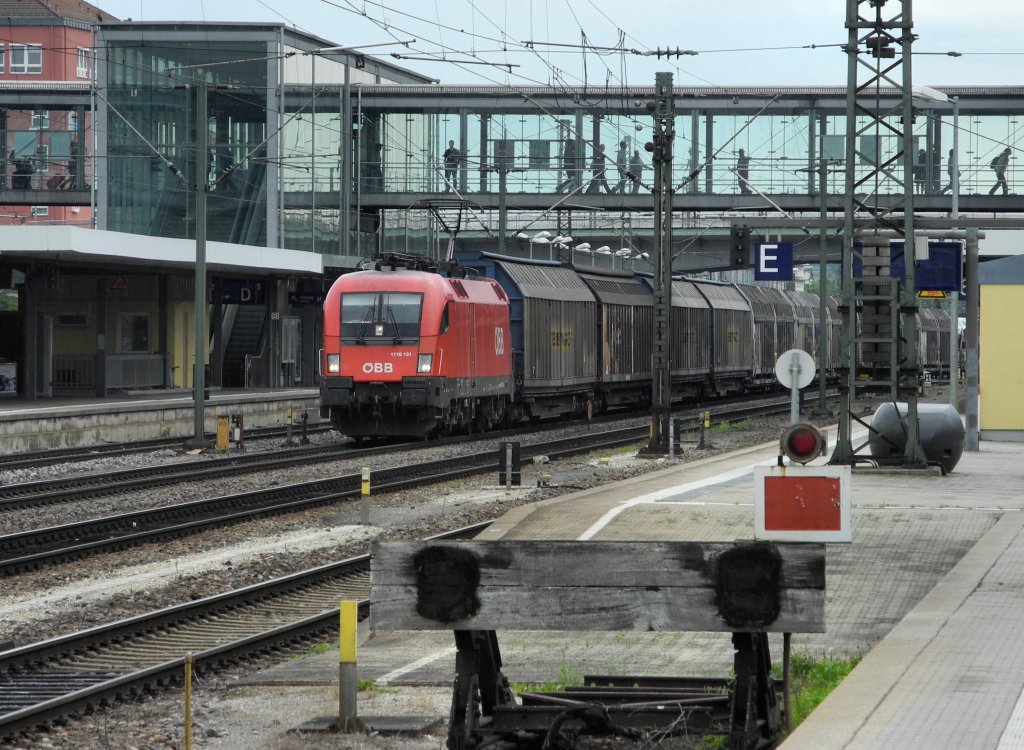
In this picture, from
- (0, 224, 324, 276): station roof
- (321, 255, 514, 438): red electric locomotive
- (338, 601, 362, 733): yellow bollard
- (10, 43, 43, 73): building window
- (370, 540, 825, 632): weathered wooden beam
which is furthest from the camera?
(10, 43, 43, 73): building window

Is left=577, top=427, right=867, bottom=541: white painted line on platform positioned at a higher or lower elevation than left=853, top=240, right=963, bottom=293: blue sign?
lower

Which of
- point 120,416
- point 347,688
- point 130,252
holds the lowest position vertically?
point 347,688

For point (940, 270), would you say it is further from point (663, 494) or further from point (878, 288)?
point (663, 494)

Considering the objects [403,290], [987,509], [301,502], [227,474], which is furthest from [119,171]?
[987,509]

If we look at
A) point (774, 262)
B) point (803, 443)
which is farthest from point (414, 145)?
point (803, 443)

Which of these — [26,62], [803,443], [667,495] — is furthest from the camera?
[26,62]

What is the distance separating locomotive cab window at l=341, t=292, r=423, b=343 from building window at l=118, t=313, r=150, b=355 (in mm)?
14981

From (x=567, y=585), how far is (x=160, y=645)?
526 centimetres

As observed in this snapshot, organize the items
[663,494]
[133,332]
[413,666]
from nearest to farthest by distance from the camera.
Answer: [413,666] → [663,494] → [133,332]

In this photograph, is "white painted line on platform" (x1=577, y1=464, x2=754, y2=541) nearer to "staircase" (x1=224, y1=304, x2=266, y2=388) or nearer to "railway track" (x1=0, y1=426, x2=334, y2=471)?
"railway track" (x1=0, y1=426, x2=334, y2=471)

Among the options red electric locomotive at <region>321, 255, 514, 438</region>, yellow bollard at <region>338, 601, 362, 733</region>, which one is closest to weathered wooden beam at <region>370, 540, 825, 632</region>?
yellow bollard at <region>338, 601, 362, 733</region>

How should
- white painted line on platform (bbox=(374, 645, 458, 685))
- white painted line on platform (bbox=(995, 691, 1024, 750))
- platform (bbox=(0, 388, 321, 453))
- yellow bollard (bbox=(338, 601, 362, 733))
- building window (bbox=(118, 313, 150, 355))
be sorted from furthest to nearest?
building window (bbox=(118, 313, 150, 355)) → platform (bbox=(0, 388, 321, 453)) → white painted line on platform (bbox=(374, 645, 458, 685)) → yellow bollard (bbox=(338, 601, 362, 733)) → white painted line on platform (bbox=(995, 691, 1024, 750))

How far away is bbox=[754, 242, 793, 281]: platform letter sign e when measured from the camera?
26953mm

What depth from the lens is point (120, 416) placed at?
107 ft
